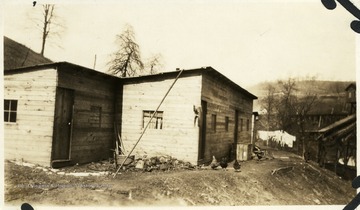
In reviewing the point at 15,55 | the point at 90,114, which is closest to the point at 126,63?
the point at 15,55

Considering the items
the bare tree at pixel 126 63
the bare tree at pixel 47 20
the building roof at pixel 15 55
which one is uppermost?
the bare tree at pixel 126 63

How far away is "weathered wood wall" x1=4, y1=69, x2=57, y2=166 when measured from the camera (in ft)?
33.4

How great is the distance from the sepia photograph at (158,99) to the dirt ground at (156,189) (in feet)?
0.13

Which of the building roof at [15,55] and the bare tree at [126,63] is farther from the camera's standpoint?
the bare tree at [126,63]

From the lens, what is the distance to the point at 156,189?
27.3 feet

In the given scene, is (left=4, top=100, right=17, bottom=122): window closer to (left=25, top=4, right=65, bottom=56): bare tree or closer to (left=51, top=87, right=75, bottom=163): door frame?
(left=51, top=87, right=75, bottom=163): door frame

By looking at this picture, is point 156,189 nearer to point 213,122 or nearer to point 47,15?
point 213,122

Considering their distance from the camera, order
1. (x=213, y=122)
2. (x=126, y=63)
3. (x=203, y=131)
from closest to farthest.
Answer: (x=203, y=131) < (x=213, y=122) < (x=126, y=63)

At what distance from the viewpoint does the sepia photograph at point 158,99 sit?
8383mm

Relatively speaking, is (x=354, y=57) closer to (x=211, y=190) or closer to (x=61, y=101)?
(x=211, y=190)

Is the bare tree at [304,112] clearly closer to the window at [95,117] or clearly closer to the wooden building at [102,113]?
the wooden building at [102,113]

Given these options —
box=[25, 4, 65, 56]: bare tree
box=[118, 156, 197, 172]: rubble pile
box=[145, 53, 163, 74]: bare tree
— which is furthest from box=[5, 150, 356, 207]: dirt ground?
box=[145, 53, 163, 74]: bare tree

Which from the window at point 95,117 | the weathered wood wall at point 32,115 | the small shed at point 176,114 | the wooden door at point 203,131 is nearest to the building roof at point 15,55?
the weathered wood wall at point 32,115

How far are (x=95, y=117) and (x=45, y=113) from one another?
94.4 inches
